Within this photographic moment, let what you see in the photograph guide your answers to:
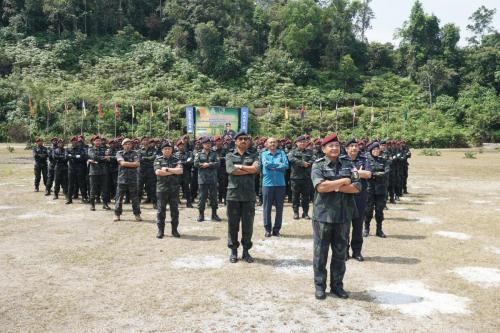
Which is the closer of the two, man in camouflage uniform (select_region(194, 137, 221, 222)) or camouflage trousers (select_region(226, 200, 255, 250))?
camouflage trousers (select_region(226, 200, 255, 250))

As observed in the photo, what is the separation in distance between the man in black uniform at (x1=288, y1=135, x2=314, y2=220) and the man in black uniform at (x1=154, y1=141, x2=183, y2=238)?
9.59 feet

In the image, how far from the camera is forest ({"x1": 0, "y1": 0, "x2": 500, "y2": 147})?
4356 cm

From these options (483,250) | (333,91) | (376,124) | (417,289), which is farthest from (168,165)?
(333,91)

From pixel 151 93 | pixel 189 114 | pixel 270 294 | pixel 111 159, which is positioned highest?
pixel 151 93

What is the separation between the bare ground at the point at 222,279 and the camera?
490 cm

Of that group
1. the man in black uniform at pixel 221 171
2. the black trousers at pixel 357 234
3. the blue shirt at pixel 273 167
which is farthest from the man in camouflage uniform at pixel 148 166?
the black trousers at pixel 357 234

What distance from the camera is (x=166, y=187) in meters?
8.70

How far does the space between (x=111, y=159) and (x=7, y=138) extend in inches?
1364

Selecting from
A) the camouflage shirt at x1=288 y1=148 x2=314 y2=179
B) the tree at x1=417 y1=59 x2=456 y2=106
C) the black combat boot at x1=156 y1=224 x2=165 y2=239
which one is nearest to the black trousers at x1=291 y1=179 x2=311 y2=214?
the camouflage shirt at x1=288 y1=148 x2=314 y2=179

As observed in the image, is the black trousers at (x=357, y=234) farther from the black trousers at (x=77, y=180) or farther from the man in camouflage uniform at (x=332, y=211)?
the black trousers at (x=77, y=180)

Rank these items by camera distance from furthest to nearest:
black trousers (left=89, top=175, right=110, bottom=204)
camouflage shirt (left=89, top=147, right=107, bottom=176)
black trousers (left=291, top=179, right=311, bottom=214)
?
black trousers (left=89, top=175, right=110, bottom=204) < camouflage shirt (left=89, top=147, right=107, bottom=176) < black trousers (left=291, top=179, right=311, bottom=214)

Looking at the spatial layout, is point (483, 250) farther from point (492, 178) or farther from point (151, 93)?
point (151, 93)

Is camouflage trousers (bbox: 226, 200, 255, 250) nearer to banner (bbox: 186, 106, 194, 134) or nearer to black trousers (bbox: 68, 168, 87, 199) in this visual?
black trousers (bbox: 68, 168, 87, 199)

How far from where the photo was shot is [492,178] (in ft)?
64.8
